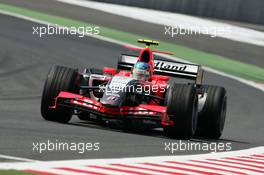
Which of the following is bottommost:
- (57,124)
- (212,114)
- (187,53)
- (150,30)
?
(187,53)

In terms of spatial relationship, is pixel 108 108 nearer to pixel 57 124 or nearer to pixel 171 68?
pixel 57 124

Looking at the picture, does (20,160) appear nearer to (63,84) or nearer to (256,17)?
(63,84)

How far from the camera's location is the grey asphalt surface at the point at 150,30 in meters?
32.7

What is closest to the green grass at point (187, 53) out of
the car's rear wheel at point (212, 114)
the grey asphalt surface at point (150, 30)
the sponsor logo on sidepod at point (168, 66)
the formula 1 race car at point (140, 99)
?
the grey asphalt surface at point (150, 30)

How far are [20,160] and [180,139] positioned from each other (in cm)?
526

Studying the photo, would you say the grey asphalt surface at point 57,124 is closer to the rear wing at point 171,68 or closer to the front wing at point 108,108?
the front wing at point 108,108

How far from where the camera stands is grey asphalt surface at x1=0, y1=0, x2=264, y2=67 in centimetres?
3272

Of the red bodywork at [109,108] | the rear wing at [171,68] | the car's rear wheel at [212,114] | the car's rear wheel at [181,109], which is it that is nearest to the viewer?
the car's rear wheel at [181,109]

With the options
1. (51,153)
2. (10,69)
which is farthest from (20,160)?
(10,69)

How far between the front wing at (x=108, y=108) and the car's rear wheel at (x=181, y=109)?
0.80 feet

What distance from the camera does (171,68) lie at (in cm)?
1722

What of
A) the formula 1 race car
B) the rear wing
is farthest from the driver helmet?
the rear wing

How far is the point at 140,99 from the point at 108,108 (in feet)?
3.80

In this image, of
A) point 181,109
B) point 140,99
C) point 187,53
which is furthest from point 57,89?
point 187,53
